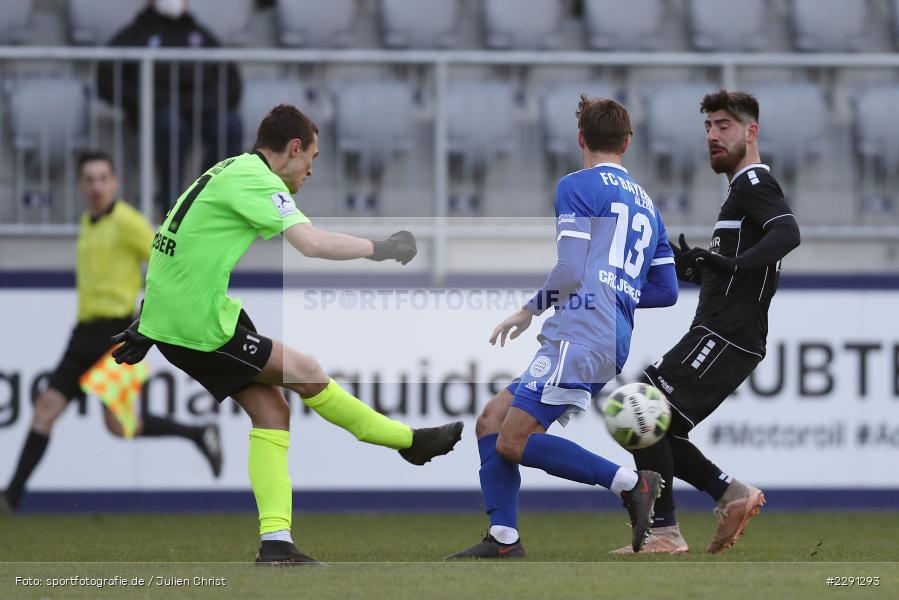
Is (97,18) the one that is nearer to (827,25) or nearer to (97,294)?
(97,294)

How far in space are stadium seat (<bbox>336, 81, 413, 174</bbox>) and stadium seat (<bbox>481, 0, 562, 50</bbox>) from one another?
1.36 meters

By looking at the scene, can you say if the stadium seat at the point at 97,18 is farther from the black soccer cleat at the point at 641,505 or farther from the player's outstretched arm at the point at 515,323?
the black soccer cleat at the point at 641,505

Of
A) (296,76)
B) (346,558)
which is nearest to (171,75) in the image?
(296,76)

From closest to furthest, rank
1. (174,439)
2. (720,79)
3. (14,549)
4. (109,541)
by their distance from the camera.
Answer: (14,549) → (109,541) → (174,439) → (720,79)

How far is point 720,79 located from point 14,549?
19.7 feet

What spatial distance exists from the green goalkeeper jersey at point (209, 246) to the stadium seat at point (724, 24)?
678 centimetres

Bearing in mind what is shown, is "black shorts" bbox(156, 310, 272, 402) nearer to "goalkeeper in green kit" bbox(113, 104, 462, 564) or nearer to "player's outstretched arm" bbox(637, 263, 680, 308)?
"goalkeeper in green kit" bbox(113, 104, 462, 564)

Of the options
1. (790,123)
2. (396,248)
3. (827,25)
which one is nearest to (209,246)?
(396,248)

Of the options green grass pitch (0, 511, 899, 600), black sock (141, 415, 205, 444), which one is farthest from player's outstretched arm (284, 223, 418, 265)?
black sock (141, 415, 205, 444)

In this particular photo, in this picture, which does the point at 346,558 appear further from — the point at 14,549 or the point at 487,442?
the point at 14,549

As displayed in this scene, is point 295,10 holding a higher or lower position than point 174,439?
higher

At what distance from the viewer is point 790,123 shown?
11203mm

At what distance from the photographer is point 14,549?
7.67m

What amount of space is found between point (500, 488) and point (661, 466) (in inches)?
32.0
